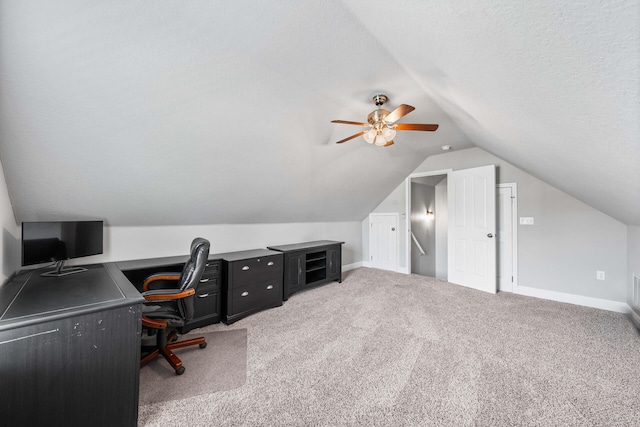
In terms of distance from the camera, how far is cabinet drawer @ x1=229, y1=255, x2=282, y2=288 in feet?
9.55

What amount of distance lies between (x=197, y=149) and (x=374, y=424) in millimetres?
2543

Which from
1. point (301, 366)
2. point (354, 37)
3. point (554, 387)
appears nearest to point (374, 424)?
point (301, 366)

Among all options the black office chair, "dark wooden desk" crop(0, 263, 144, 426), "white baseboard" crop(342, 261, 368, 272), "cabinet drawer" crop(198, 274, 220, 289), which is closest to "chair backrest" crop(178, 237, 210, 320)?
the black office chair

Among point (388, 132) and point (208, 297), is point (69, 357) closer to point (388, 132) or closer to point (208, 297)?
point (208, 297)

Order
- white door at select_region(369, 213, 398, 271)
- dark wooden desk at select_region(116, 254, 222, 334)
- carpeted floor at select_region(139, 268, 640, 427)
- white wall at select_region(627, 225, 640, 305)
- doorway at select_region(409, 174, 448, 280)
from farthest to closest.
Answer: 1. doorway at select_region(409, 174, 448, 280)
2. white door at select_region(369, 213, 398, 271)
3. white wall at select_region(627, 225, 640, 305)
4. dark wooden desk at select_region(116, 254, 222, 334)
5. carpeted floor at select_region(139, 268, 640, 427)

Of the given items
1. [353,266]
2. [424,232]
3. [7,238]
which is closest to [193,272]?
[7,238]

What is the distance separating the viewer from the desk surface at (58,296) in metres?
1.21

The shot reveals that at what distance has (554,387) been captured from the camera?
1.74m

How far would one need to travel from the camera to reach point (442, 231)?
566 centimetres

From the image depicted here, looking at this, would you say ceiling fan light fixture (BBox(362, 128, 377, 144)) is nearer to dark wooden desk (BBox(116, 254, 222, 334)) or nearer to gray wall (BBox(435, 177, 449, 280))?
dark wooden desk (BBox(116, 254, 222, 334))

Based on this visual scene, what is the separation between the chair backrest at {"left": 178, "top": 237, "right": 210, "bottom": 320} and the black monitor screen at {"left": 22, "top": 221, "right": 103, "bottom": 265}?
1051 mm

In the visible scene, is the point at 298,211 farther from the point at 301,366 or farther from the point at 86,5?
the point at 86,5

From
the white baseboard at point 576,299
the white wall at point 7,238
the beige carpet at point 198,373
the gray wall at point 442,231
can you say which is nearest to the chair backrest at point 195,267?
the beige carpet at point 198,373

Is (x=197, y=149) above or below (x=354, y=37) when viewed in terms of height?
below
